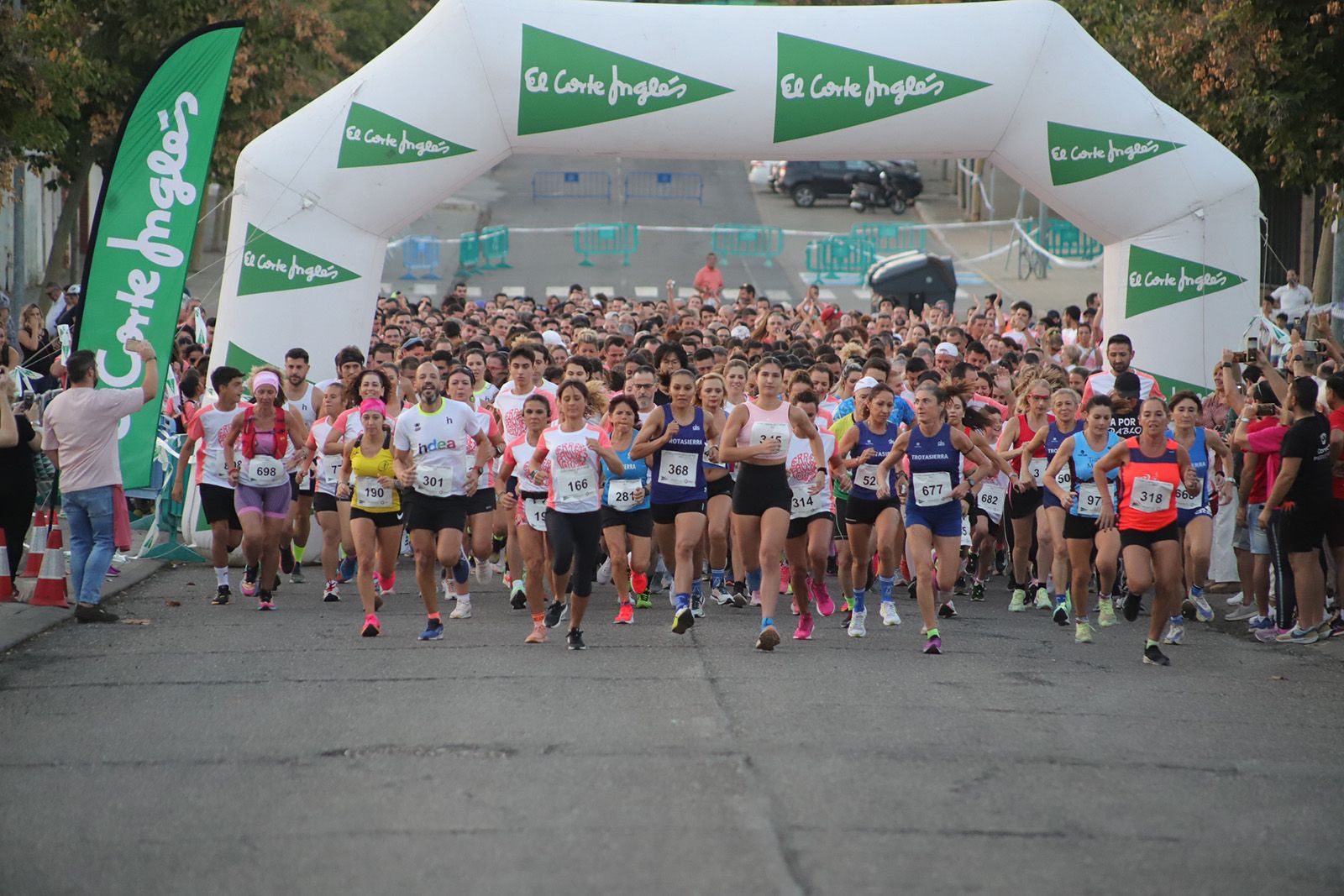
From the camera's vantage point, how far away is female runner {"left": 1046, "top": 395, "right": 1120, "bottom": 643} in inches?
426

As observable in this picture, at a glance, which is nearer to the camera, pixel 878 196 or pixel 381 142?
pixel 381 142

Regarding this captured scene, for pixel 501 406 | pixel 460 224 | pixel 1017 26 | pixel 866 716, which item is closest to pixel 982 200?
pixel 460 224

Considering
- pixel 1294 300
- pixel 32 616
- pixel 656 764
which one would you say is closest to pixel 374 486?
pixel 32 616

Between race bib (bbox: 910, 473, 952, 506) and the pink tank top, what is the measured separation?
2.76 ft

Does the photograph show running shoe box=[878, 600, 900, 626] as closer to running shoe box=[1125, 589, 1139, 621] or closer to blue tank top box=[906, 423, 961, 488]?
blue tank top box=[906, 423, 961, 488]

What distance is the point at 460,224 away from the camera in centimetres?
4759

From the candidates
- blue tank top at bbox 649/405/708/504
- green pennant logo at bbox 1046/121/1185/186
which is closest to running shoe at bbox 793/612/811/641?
blue tank top at bbox 649/405/708/504

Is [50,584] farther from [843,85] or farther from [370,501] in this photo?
[843,85]

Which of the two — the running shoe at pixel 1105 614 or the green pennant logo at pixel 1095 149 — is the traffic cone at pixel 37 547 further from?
the green pennant logo at pixel 1095 149

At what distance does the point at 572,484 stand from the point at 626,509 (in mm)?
868

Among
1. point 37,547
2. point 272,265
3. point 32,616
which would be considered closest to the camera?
point 32,616

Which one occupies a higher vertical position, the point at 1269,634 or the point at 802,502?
the point at 802,502

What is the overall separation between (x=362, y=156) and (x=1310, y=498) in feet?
24.9

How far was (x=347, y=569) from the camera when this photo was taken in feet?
42.9
